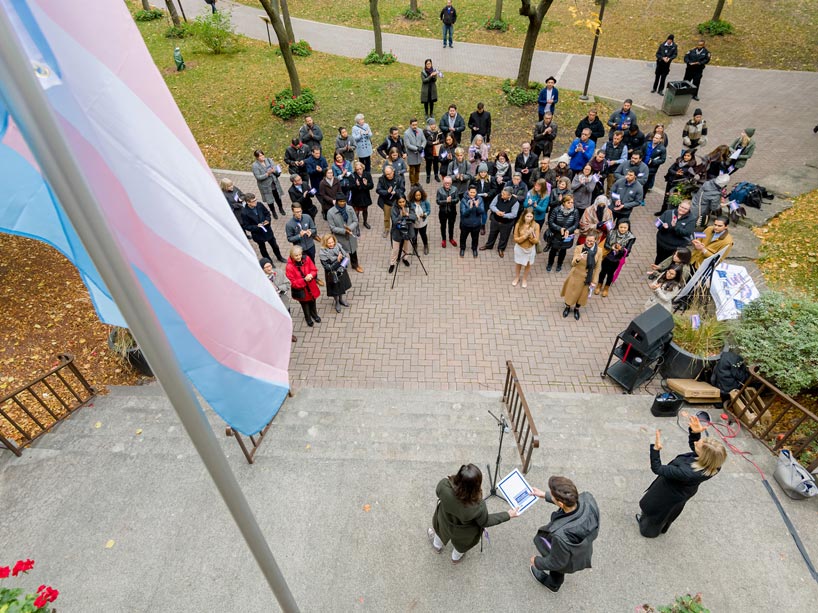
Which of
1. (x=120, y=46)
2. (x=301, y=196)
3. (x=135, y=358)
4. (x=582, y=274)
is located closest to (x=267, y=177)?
(x=301, y=196)

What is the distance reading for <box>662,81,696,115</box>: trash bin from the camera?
15289 mm

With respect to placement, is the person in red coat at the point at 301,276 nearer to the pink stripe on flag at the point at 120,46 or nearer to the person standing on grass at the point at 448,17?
the pink stripe on flag at the point at 120,46

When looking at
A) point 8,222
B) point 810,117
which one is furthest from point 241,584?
point 810,117

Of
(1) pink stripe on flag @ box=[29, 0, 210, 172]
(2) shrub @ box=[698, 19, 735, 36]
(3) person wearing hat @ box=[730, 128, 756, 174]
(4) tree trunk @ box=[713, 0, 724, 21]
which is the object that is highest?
(1) pink stripe on flag @ box=[29, 0, 210, 172]

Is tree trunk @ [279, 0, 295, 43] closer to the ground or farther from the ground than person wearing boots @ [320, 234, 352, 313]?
farther from the ground

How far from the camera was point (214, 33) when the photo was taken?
65.6ft

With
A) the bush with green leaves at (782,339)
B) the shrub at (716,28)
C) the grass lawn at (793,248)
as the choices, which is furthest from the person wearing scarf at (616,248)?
the shrub at (716,28)

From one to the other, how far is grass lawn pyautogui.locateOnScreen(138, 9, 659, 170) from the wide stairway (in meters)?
9.94

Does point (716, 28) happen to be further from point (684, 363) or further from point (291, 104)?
point (684, 363)

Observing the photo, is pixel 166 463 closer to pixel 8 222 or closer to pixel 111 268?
pixel 8 222

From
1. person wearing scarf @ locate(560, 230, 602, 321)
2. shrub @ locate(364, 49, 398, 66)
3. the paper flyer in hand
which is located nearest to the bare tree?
shrub @ locate(364, 49, 398, 66)

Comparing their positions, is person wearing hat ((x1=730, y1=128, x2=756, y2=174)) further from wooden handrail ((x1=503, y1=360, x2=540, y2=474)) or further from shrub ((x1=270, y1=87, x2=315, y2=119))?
shrub ((x1=270, y1=87, x2=315, y2=119))

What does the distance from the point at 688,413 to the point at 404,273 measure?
19.1 feet

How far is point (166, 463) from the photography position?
620 cm
